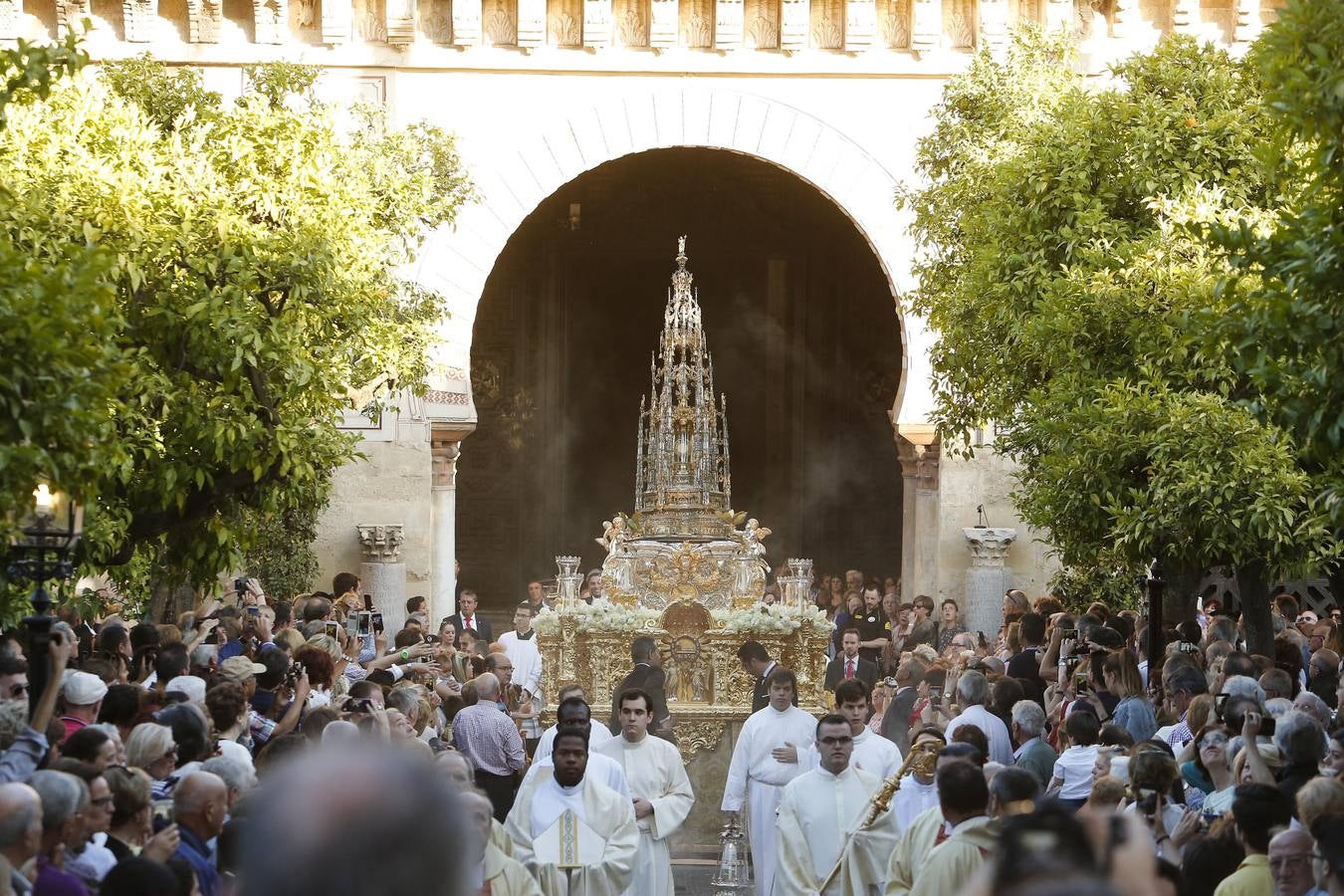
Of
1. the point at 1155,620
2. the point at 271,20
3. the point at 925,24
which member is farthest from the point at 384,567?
the point at 1155,620

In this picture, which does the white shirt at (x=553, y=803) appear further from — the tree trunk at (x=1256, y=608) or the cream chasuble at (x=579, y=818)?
the tree trunk at (x=1256, y=608)

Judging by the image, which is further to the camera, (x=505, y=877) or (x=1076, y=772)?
(x=1076, y=772)

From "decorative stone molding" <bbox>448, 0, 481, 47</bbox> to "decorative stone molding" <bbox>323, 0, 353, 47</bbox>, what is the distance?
1155 millimetres

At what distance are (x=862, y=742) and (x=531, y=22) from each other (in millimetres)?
13215

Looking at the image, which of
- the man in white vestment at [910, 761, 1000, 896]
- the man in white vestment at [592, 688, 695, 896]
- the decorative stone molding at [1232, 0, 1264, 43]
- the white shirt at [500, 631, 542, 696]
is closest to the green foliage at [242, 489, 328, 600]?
the white shirt at [500, 631, 542, 696]

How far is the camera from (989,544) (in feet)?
70.9

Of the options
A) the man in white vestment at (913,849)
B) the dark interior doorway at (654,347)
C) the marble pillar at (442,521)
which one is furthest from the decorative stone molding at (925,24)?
the man in white vestment at (913,849)

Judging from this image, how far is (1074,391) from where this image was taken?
13234mm

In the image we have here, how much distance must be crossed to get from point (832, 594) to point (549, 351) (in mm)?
7034

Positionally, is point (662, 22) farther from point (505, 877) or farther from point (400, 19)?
point (505, 877)

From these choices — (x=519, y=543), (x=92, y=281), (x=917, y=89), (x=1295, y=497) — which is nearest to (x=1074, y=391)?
(x=1295, y=497)

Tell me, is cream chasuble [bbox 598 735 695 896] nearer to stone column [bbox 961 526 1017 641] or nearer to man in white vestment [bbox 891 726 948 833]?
man in white vestment [bbox 891 726 948 833]

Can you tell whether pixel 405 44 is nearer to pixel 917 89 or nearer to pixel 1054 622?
pixel 917 89

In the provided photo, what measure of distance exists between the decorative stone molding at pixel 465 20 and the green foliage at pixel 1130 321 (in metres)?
7.46
